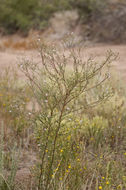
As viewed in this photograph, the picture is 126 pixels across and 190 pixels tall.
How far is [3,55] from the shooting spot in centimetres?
1143

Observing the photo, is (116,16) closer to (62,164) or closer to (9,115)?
(9,115)

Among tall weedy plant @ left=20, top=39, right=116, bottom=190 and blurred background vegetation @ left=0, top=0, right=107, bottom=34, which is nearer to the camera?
tall weedy plant @ left=20, top=39, right=116, bottom=190

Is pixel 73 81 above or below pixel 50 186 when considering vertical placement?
above

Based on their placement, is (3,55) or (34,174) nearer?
(34,174)

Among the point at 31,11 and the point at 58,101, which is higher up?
the point at 31,11

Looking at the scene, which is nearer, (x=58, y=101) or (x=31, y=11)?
(x=58, y=101)

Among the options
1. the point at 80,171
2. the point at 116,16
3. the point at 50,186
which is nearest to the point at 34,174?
the point at 50,186

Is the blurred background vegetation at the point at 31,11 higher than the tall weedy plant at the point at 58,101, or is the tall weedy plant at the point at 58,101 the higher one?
the blurred background vegetation at the point at 31,11

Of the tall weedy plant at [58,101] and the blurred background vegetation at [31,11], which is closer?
the tall weedy plant at [58,101]

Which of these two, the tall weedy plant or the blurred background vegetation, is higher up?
the blurred background vegetation

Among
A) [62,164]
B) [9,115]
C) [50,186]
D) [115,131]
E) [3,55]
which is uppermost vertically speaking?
[3,55]

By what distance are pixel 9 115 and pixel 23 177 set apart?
156 centimetres

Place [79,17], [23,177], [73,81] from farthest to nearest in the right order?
[79,17], [23,177], [73,81]

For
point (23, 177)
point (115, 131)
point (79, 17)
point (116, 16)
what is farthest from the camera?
point (79, 17)
